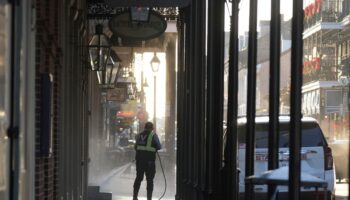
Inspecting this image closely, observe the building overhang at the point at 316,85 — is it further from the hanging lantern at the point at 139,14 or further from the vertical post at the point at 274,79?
the hanging lantern at the point at 139,14

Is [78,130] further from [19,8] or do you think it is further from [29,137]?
[19,8]

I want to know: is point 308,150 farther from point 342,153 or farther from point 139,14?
point 139,14

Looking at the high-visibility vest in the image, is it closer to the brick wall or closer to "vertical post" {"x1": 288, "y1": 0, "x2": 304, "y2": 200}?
the brick wall

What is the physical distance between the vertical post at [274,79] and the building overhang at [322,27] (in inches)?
31.2

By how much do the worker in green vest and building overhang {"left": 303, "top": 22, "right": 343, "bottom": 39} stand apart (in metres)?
7.90

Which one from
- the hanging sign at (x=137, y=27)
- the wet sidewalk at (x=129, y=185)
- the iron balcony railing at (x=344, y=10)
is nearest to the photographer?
the iron balcony railing at (x=344, y=10)

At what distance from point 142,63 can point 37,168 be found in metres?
23.5

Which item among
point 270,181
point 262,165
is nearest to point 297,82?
point 270,181

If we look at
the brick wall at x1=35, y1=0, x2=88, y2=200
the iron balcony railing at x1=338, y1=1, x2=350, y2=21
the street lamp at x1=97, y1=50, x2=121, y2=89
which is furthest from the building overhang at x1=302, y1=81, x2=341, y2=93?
the street lamp at x1=97, y1=50, x2=121, y2=89

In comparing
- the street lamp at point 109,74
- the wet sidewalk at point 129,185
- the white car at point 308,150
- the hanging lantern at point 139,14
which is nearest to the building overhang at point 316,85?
the white car at point 308,150

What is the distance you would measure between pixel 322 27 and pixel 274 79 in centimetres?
109

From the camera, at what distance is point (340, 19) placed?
5.41 m

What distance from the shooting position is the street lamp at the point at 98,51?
11508 millimetres

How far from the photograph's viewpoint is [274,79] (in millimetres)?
4805
